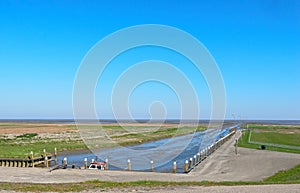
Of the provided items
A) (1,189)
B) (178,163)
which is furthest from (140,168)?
(1,189)

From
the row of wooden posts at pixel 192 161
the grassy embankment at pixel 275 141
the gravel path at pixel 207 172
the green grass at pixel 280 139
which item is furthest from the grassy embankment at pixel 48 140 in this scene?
the green grass at pixel 280 139

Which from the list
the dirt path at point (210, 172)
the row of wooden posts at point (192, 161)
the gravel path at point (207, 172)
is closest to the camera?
the gravel path at point (207, 172)

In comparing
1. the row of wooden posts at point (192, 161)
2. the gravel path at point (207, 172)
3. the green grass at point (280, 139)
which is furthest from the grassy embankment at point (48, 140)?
the green grass at point (280, 139)

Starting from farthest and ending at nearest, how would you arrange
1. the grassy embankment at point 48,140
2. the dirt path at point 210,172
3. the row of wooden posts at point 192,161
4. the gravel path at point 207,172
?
the grassy embankment at point 48,140, the row of wooden posts at point 192,161, the dirt path at point 210,172, the gravel path at point 207,172

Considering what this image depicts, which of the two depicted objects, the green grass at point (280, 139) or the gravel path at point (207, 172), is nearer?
the gravel path at point (207, 172)

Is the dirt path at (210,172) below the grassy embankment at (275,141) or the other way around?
below

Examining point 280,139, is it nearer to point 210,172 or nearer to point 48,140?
point 210,172

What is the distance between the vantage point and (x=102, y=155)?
159ft

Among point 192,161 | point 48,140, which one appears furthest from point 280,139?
point 48,140

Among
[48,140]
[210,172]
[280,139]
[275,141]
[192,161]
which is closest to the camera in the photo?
[210,172]

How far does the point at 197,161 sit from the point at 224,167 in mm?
5438

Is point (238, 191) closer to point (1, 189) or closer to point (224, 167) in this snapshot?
point (1, 189)

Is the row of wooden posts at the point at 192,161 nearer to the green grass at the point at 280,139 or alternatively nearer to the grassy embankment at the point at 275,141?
the grassy embankment at the point at 275,141

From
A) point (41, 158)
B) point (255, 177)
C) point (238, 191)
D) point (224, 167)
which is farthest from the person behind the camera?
point (41, 158)
